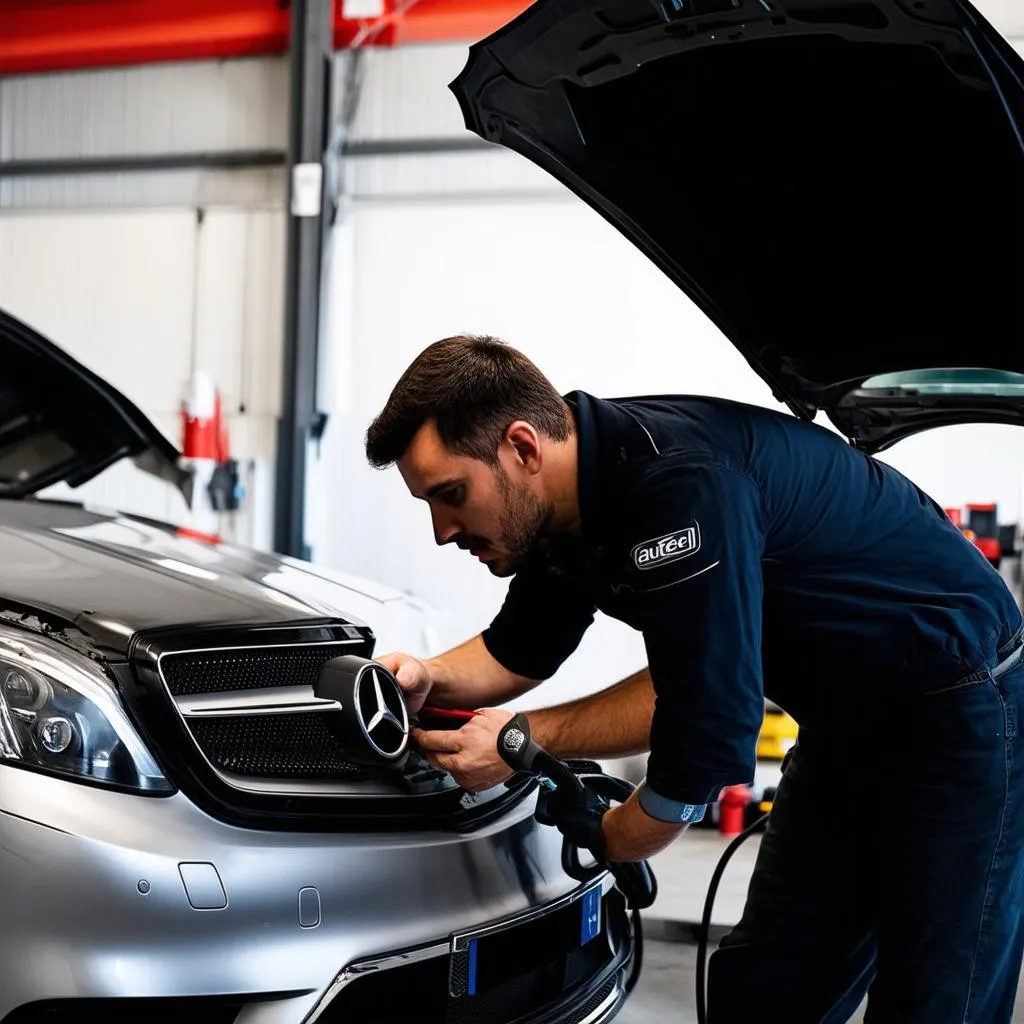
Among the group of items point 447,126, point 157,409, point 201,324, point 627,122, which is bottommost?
point 157,409

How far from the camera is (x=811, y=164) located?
4.75 feet

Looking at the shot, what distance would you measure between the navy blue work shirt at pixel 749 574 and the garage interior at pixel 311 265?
3.27m

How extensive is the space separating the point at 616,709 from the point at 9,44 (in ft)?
17.6

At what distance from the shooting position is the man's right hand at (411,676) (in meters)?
1.83

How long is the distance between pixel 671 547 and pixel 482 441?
0.26 metres

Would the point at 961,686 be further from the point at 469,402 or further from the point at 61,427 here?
the point at 61,427

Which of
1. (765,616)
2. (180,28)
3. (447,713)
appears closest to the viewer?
(765,616)

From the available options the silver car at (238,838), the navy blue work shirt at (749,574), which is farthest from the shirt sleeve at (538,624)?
the silver car at (238,838)

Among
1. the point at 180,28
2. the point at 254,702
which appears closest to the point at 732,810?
the point at 254,702

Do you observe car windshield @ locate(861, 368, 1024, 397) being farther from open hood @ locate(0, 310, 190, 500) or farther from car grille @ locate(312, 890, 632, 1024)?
open hood @ locate(0, 310, 190, 500)

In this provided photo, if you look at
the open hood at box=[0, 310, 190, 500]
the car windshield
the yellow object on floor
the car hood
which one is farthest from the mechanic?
the yellow object on floor

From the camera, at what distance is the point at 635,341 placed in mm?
5121

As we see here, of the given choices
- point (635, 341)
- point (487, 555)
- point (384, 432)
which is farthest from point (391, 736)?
point (635, 341)

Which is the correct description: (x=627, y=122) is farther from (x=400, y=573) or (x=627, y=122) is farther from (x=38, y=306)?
(x=38, y=306)
